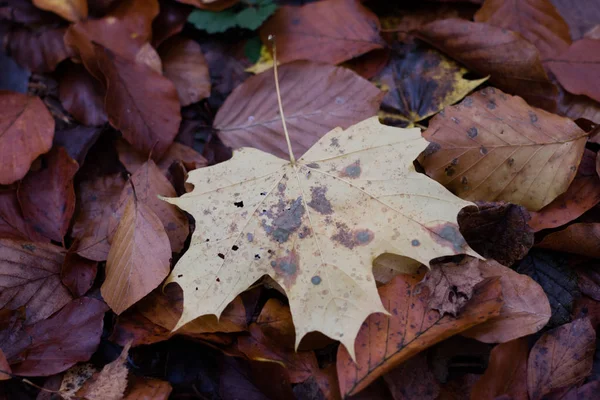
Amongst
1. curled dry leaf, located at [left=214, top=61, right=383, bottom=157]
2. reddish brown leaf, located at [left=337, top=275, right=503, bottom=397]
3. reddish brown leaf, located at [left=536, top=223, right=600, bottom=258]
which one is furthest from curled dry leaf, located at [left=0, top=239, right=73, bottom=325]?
reddish brown leaf, located at [left=536, top=223, right=600, bottom=258]

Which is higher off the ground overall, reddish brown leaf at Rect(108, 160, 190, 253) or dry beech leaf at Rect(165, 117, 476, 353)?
dry beech leaf at Rect(165, 117, 476, 353)

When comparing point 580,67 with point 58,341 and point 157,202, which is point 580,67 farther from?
point 58,341

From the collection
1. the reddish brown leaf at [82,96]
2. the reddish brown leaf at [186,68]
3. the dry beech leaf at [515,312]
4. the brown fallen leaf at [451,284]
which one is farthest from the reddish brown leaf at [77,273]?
the dry beech leaf at [515,312]

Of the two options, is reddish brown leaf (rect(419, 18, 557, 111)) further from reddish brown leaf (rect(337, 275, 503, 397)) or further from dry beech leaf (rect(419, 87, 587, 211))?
reddish brown leaf (rect(337, 275, 503, 397))

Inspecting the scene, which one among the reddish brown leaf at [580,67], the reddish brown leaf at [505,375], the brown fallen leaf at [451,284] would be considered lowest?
the reddish brown leaf at [505,375]

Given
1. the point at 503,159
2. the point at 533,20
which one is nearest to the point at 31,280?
the point at 503,159

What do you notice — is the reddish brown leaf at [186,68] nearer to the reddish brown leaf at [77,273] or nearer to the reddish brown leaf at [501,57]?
the reddish brown leaf at [77,273]
